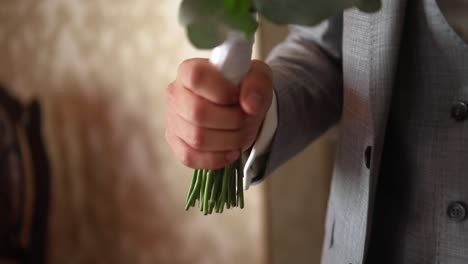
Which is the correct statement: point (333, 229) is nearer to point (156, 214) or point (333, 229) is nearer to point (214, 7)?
point (214, 7)

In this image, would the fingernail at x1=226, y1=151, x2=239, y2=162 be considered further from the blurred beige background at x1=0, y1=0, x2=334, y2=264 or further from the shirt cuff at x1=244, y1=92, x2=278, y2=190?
the blurred beige background at x1=0, y1=0, x2=334, y2=264

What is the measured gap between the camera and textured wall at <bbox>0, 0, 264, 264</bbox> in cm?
122

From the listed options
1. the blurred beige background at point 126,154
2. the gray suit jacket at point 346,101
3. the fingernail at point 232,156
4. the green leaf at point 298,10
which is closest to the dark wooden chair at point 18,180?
the blurred beige background at point 126,154

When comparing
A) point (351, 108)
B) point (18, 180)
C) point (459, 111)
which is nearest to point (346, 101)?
point (351, 108)

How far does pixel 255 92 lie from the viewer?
45 cm

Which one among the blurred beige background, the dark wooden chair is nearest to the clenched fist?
the blurred beige background

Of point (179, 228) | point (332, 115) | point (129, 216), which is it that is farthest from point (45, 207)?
point (332, 115)

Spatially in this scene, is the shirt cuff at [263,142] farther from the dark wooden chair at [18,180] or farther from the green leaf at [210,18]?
the dark wooden chair at [18,180]

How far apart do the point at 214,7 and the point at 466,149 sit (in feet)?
1.02

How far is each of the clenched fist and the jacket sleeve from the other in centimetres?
11

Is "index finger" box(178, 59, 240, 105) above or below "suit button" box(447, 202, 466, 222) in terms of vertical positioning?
above

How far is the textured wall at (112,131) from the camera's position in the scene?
1.22 m

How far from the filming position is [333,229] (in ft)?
2.14

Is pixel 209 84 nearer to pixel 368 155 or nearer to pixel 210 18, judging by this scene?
pixel 210 18
